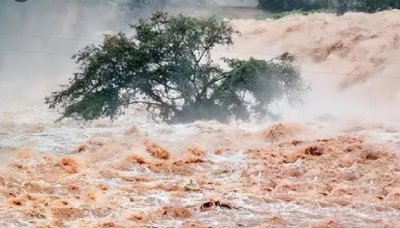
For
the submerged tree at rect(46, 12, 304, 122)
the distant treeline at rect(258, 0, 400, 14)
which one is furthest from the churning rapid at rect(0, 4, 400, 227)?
the distant treeline at rect(258, 0, 400, 14)

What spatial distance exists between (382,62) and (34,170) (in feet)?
80.2

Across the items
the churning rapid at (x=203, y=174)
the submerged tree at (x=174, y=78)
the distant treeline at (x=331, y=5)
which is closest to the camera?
the churning rapid at (x=203, y=174)

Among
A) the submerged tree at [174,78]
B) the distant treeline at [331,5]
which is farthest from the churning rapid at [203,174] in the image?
the distant treeline at [331,5]

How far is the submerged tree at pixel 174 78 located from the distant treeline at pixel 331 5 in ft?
93.8

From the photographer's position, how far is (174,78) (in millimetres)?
30469

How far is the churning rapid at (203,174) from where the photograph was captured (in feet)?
54.2

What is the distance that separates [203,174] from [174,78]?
10677mm

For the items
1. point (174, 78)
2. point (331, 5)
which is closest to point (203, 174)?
point (174, 78)

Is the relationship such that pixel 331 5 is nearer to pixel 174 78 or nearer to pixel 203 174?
pixel 174 78

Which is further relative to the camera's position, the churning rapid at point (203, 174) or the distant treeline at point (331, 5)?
the distant treeline at point (331, 5)

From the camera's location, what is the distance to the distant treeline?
57.8 meters

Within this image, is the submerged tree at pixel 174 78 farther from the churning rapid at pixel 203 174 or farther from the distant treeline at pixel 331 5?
the distant treeline at pixel 331 5

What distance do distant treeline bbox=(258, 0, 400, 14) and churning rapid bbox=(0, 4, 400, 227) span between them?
90.7 feet

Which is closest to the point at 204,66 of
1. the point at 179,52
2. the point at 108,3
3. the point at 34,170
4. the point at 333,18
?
the point at 179,52
